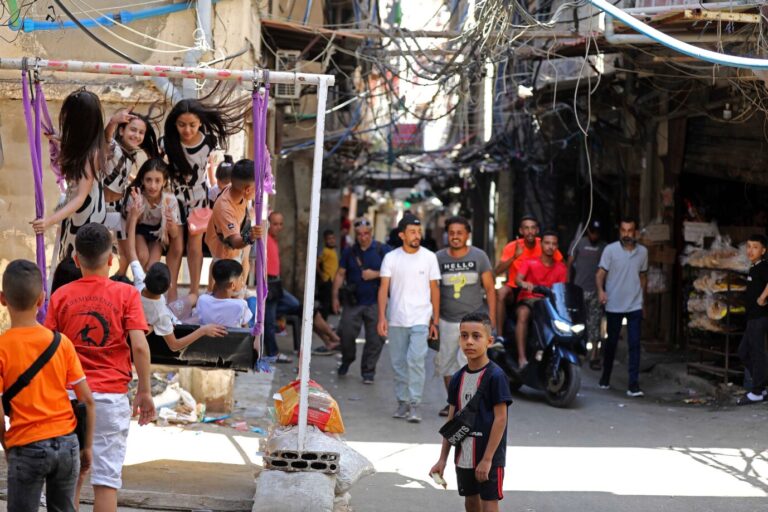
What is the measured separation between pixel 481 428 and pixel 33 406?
2232mm

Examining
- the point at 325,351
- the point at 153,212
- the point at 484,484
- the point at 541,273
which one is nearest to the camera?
the point at 484,484

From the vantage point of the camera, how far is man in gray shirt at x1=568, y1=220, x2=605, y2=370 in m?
13.6

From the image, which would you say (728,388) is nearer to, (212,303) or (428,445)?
(428,445)

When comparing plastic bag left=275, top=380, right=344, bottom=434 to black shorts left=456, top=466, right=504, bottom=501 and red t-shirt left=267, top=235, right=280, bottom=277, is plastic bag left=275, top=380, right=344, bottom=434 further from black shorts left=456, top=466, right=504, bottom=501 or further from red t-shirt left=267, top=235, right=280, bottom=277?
red t-shirt left=267, top=235, right=280, bottom=277

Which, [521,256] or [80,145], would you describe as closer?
[80,145]

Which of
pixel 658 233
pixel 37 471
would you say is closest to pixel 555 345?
pixel 658 233

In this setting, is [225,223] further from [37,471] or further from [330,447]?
[37,471]

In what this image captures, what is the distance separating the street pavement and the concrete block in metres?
1.15

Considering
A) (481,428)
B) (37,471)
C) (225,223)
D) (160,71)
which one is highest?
(160,71)

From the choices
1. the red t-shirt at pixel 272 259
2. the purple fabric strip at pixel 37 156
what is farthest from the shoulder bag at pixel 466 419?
the red t-shirt at pixel 272 259

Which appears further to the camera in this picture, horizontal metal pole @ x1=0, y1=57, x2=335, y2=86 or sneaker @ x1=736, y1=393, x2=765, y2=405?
sneaker @ x1=736, y1=393, x2=765, y2=405

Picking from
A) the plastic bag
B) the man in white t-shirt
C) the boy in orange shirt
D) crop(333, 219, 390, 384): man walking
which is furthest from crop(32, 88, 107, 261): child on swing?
crop(333, 219, 390, 384): man walking

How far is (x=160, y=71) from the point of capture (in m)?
5.98

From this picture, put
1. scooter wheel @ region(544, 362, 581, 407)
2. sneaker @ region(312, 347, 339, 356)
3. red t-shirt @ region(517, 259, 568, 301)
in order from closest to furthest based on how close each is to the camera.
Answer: scooter wheel @ region(544, 362, 581, 407)
red t-shirt @ region(517, 259, 568, 301)
sneaker @ region(312, 347, 339, 356)
